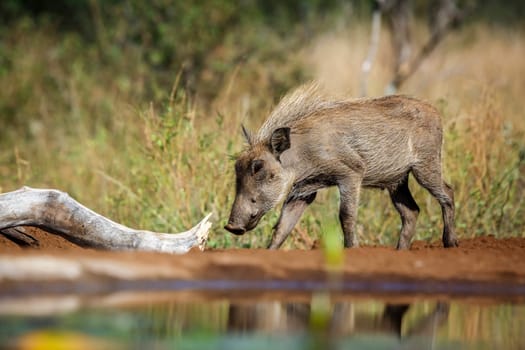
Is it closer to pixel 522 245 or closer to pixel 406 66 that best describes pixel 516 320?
pixel 522 245

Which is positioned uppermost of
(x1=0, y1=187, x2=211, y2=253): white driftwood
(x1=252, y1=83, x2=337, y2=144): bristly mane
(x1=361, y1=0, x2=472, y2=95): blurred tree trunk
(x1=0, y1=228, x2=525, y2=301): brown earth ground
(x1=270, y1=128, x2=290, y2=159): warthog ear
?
(x1=361, y1=0, x2=472, y2=95): blurred tree trunk

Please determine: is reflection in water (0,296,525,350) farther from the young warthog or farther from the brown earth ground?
the young warthog

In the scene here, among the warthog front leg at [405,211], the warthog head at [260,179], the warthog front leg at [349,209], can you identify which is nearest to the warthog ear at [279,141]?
the warthog head at [260,179]

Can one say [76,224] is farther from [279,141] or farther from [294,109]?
[294,109]

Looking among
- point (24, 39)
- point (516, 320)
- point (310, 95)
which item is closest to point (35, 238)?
point (310, 95)

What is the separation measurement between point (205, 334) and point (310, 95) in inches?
133

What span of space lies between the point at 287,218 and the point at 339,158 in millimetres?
609

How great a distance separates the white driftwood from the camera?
734 cm

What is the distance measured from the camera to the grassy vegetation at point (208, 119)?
9586 millimetres

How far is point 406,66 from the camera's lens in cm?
1577

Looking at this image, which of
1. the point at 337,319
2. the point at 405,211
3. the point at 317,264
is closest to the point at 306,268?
the point at 317,264

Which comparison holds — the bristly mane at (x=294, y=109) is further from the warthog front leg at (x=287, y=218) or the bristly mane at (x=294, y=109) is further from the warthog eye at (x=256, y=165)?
the warthog front leg at (x=287, y=218)

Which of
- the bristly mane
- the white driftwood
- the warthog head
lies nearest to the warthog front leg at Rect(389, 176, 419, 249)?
the bristly mane

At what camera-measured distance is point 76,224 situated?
7.46 m
